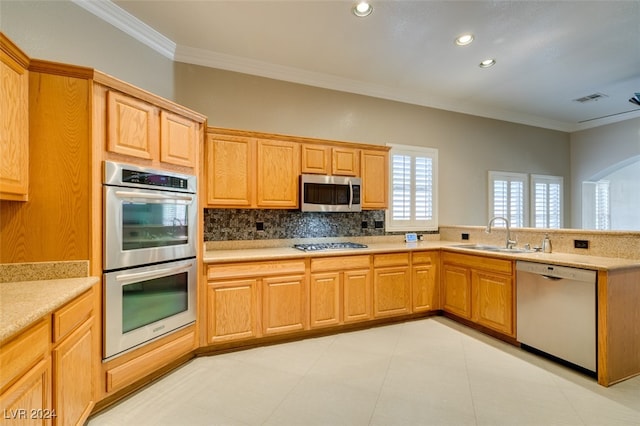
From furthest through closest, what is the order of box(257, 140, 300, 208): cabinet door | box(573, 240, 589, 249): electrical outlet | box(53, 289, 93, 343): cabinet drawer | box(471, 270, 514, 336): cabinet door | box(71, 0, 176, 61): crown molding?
box(257, 140, 300, 208): cabinet door → box(471, 270, 514, 336): cabinet door → box(573, 240, 589, 249): electrical outlet → box(71, 0, 176, 61): crown molding → box(53, 289, 93, 343): cabinet drawer

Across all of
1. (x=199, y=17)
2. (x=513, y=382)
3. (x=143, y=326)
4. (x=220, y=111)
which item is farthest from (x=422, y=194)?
(x=143, y=326)

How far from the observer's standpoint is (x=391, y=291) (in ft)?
11.4

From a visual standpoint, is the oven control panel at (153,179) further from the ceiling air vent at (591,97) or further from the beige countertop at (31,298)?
the ceiling air vent at (591,97)

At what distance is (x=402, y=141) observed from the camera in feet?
14.4

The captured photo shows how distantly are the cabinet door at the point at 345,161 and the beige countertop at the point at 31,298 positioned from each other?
2.52 meters

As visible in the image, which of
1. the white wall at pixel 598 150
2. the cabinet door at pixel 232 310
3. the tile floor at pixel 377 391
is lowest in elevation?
the tile floor at pixel 377 391

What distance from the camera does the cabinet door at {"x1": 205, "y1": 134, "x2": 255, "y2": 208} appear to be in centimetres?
300

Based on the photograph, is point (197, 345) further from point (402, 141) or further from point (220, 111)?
point (402, 141)

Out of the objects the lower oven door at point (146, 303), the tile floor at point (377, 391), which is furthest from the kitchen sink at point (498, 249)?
the lower oven door at point (146, 303)

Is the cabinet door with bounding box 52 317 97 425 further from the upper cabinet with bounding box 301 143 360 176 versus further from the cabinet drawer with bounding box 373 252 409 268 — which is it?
the cabinet drawer with bounding box 373 252 409 268

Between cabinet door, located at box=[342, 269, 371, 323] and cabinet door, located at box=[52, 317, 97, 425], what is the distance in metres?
2.20

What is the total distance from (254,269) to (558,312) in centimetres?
271

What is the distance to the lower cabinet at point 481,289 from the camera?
9.70 ft

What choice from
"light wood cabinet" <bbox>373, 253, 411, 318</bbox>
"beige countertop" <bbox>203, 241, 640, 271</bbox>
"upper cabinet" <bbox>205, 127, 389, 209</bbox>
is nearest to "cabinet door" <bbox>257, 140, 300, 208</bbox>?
"upper cabinet" <bbox>205, 127, 389, 209</bbox>
